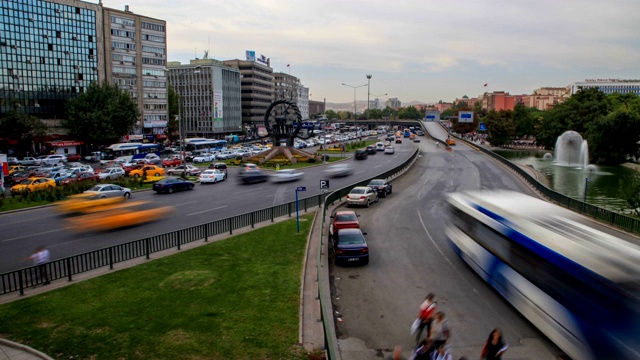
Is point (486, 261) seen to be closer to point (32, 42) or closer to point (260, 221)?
point (260, 221)

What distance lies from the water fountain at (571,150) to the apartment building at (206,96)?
7959cm

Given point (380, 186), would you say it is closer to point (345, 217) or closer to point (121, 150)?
point (345, 217)

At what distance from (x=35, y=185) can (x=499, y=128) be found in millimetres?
107564

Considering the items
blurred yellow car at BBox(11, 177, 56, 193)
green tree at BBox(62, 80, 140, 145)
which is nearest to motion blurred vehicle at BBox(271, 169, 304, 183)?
blurred yellow car at BBox(11, 177, 56, 193)

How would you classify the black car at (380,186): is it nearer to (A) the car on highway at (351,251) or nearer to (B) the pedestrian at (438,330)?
(A) the car on highway at (351,251)

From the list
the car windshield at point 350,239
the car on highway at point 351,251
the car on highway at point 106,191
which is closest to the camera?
the car on highway at point 351,251

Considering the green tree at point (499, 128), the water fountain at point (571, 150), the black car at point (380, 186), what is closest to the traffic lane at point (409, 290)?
the black car at point (380, 186)

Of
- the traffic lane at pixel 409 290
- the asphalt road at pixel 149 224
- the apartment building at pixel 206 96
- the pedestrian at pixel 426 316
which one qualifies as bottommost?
the traffic lane at pixel 409 290

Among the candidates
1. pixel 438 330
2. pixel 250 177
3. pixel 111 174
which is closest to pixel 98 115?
pixel 111 174

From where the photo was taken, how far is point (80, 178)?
40156 mm

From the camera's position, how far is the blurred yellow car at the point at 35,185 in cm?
3483

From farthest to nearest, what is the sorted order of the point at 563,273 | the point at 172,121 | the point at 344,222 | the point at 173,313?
the point at 172,121 < the point at 344,222 < the point at 173,313 < the point at 563,273

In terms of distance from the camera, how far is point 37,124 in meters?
66.7

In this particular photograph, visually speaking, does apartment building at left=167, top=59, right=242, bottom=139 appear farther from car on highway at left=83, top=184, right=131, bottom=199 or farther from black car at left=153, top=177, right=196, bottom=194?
car on highway at left=83, top=184, right=131, bottom=199
